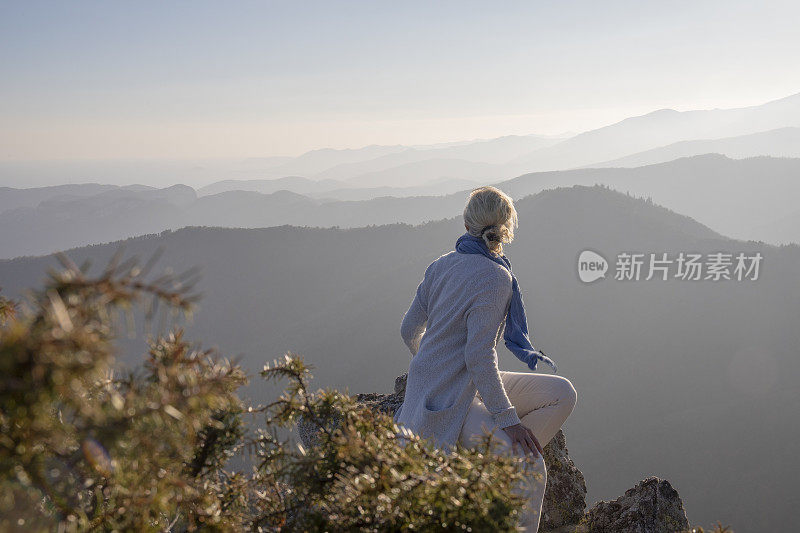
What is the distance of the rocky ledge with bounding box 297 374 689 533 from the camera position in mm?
4152

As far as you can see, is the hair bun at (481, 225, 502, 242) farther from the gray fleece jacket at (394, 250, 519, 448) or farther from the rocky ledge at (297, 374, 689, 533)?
the rocky ledge at (297, 374, 689, 533)

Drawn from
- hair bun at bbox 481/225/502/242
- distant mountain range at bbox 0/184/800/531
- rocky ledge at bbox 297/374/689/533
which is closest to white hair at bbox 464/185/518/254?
hair bun at bbox 481/225/502/242

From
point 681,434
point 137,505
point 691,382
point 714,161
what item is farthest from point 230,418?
point 714,161

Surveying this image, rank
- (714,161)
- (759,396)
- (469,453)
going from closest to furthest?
(469,453)
(759,396)
(714,161)

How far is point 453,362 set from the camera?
4.09 meters

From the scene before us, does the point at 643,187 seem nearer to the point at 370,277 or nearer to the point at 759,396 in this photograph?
the point at 370,277

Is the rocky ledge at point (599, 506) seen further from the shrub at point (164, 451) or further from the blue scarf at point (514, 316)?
the shrub at point (164, 451)

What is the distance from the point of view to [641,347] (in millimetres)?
39031

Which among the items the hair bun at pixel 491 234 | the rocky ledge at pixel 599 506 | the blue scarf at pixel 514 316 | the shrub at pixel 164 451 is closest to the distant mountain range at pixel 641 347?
the rocky ledge at pixel 599 506

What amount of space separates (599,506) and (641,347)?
125 feet

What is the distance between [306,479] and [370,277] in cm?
5702

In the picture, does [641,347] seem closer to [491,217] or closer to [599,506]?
[599,506]

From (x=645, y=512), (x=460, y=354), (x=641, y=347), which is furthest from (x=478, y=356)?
(x=641, y=347)

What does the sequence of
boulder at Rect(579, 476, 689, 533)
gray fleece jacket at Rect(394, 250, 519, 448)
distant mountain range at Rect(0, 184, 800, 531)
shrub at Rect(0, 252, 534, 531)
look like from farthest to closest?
1. distant mountain range at Rect(0, 184, 800, 531)
2. boulder at Rect(579, 476, 689, 533)
3. gray fleece jacket at Rect(394, 250, 519, 448)
4. shrub at Rect(0, 252, 534, 531)
